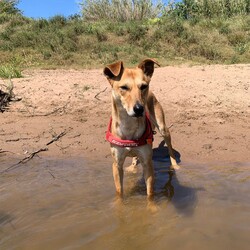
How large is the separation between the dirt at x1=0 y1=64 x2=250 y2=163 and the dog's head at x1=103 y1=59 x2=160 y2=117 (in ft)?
8.18

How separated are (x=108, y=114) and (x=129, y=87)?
420 centimetres

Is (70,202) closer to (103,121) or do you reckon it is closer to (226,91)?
(103,121)

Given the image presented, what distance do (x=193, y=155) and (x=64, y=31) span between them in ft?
40.6

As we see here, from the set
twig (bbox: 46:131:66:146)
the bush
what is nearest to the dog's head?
twig (bbox: 46:131:66:146)

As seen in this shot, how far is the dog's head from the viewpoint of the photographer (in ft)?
14.1

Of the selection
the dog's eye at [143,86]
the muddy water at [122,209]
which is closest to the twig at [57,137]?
the muddy water at [122,209]

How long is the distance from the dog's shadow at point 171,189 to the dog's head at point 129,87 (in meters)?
1.33

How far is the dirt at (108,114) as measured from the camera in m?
→ 7.24

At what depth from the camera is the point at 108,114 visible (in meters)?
8.69

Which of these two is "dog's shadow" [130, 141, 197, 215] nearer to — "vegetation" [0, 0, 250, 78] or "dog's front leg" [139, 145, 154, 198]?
"dog's front leg" [139, 145, 154, 198]

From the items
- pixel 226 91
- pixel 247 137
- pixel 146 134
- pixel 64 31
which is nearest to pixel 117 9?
pixel 64 31

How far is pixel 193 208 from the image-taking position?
183 inches

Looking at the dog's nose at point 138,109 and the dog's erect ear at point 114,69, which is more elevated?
the dog's erect ear at point 114,69

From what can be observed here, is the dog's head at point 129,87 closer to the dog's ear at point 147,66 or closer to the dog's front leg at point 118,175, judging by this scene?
the dog's ear at point 147,66
